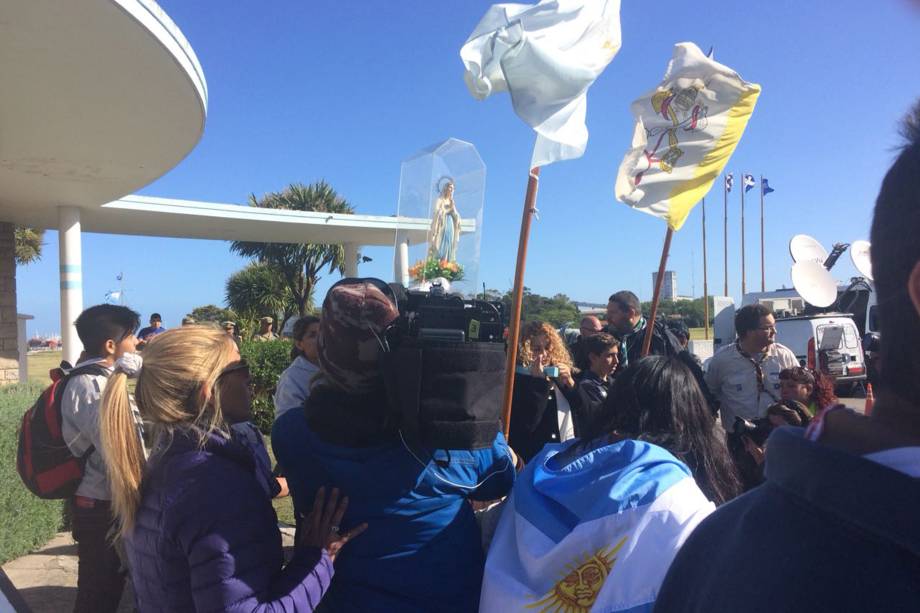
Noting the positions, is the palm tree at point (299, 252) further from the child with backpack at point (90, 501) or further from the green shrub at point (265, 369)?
the child with backpack at point (90, 501)

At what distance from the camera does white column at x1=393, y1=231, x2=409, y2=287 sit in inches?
121

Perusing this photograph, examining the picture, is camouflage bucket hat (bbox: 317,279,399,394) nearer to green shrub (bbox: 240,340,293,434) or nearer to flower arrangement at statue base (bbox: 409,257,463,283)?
flower arrangement at statue base (bbox: 409,257,463,283)

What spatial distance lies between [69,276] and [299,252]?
44.0ft

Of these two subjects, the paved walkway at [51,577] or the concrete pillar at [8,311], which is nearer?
the paved walkway at [51,577]

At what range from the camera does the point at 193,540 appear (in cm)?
153

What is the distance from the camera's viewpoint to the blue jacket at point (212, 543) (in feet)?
4.97

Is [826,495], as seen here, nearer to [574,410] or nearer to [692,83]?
[574,410]

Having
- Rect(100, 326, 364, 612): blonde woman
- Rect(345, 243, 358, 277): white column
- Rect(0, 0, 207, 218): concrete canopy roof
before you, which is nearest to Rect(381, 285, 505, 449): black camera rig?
Rect(100, 326, 364, 612): blonde woman

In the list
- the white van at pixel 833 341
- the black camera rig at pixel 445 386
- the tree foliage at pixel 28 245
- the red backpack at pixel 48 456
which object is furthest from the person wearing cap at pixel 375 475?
the tree foliage at pixel 28 245

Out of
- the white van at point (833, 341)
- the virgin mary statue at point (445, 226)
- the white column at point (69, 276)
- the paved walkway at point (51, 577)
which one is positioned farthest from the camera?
the white van at point (833, 341)

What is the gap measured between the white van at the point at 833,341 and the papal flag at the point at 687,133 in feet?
30.1

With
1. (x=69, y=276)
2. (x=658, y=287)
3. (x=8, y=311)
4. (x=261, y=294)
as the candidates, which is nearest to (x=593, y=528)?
(x=658, y=287)

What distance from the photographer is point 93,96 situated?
5633mm

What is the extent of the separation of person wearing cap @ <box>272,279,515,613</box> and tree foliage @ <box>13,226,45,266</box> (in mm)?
18591
